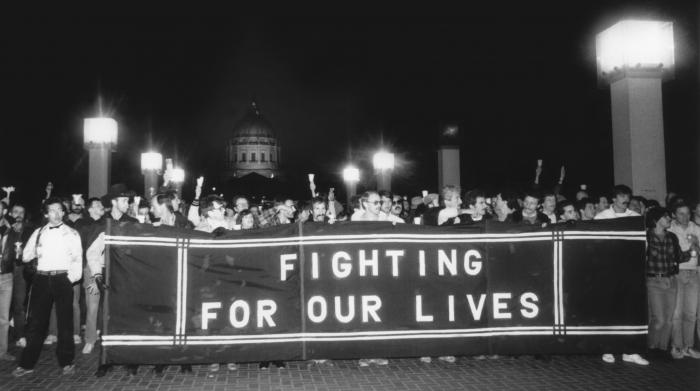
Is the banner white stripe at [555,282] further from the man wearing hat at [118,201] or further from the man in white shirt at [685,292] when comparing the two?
the man wearing hat at [118,201]

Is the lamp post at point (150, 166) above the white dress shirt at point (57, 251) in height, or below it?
above

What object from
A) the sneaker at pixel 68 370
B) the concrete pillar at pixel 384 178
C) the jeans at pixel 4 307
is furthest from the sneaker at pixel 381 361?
the concrete pillar at pixel 384 178

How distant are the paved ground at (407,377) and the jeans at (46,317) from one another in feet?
0.71

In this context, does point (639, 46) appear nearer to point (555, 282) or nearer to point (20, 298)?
point (555, 282)

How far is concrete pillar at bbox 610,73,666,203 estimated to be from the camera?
978 cm

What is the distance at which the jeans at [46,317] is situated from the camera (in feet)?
21.4

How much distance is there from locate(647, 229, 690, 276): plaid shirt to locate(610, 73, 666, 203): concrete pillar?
281 cm

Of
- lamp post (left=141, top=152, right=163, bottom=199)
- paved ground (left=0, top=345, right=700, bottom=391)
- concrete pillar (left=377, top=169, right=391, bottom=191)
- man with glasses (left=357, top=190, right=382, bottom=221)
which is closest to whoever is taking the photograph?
paved ground (left=0, top=345, right=700, bottom=391)

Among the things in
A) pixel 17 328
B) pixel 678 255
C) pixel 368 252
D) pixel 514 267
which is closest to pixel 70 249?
pixel 17 328

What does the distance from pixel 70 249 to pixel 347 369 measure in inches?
140

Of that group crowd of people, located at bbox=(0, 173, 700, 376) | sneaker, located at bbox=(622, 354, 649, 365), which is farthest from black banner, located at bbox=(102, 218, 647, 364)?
crowd of people, located at bbox=(0, 173, 700, 376)

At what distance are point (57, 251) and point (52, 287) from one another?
417 mm

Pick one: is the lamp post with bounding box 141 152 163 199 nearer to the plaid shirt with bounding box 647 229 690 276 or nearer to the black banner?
the black banner

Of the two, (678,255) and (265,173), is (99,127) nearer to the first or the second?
(678,255)
